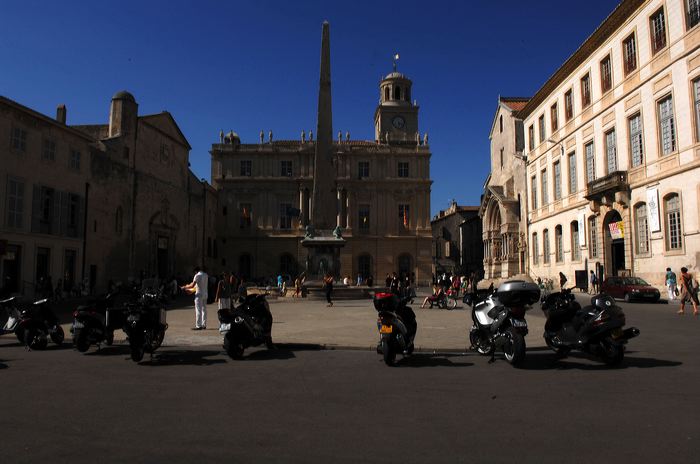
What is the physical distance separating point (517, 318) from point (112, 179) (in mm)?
28915

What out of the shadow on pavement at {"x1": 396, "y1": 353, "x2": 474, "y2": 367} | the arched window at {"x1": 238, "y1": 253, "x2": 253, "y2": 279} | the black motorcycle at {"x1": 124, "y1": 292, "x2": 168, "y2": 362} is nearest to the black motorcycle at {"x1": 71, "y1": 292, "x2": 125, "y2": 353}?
the black motorcycle at {"x1": 124, "y1": 292, "x2": 168, "y2": 362}

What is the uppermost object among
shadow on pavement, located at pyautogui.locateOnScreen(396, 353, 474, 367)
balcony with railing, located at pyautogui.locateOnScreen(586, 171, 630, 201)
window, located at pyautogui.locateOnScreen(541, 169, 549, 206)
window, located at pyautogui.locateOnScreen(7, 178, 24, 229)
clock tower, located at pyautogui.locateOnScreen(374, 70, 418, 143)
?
clock tower, located at pyautogui.locateOnScreen(374, 70, 418, 143)

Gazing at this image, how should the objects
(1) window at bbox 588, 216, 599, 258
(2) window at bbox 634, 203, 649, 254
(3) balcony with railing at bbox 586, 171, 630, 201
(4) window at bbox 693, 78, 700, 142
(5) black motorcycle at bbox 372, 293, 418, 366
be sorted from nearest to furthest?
1. (5) black motorcycle at bbox 372, 293, 418, 366
2. (4) window at bbox 693, 78, 700, 142
3. (2) window at bbox 634, 203, 649, 254
4. (3) balcony with railing at bbox 586, 171, 630, 201
5. (1) window at bbox 588, 216, 599, 258

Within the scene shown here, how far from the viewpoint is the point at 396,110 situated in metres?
54.3

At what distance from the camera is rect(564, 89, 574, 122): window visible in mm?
30273

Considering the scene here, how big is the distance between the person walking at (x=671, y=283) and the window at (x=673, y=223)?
1.37 meters

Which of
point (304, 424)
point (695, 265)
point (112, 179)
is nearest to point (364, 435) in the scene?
point (304, 424)

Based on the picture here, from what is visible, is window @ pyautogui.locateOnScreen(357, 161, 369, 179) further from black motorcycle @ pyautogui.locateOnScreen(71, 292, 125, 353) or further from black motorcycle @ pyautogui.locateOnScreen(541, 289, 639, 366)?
black motorcycle @ pyautogui.locateOnScreen(541, 289, 639, 366)

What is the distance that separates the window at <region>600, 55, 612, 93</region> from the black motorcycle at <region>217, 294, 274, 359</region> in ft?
78.6

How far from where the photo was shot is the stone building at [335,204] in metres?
Result: 49.9

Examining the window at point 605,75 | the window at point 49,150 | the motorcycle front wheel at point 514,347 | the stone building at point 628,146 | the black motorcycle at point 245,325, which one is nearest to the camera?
the motorcycle front wheel at point 514,347

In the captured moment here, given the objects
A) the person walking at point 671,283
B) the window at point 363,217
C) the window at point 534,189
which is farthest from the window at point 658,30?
the window at point 363,217

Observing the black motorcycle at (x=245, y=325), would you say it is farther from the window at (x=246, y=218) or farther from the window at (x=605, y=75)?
the window at (x=246, y=218)

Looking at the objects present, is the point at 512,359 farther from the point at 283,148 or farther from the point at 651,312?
the point at 283,148
